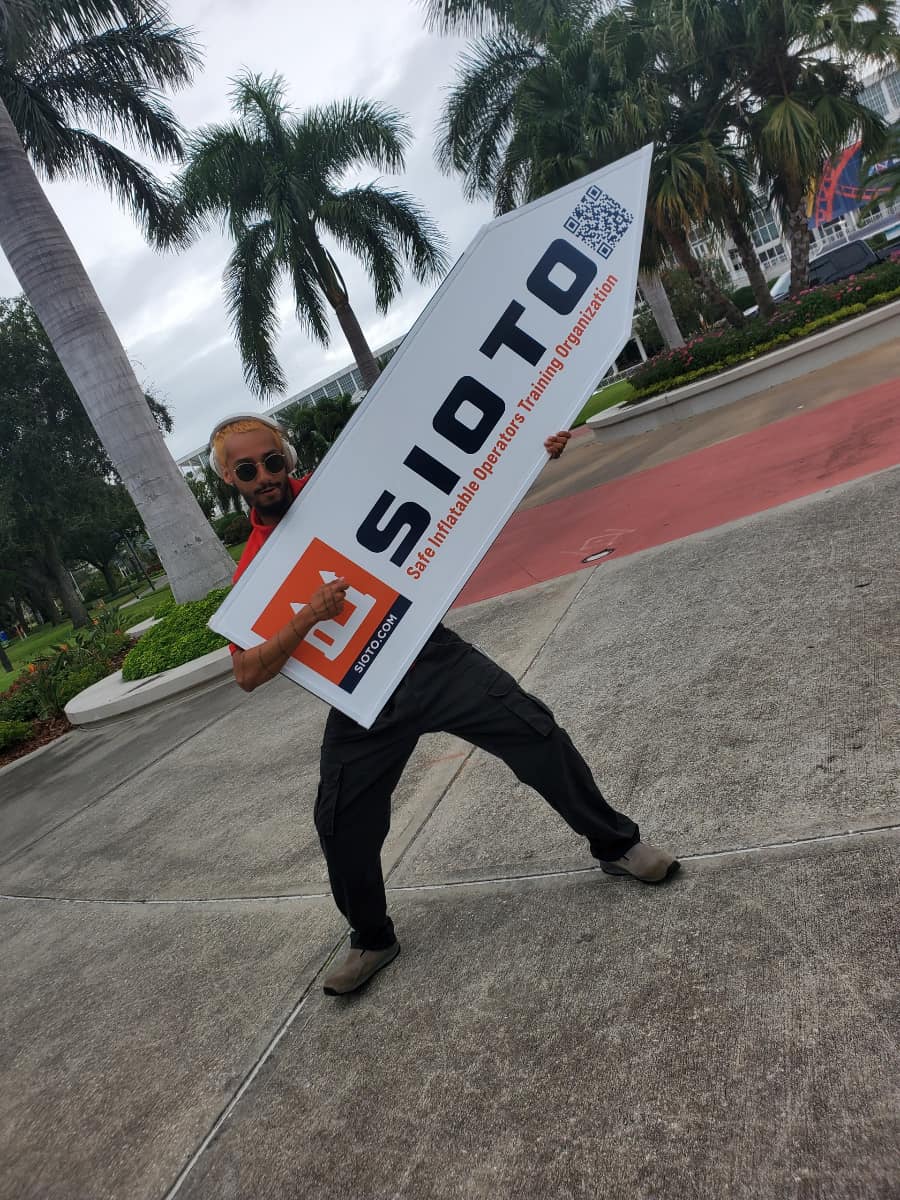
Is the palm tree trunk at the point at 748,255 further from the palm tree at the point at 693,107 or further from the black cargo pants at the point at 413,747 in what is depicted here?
the black cargo pants at the point at 413,747

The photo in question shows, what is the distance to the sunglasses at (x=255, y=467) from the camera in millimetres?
2576

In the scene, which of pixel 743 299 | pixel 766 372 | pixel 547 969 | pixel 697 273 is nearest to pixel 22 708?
pixel 547 969

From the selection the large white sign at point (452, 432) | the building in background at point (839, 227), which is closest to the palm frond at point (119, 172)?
the large white sign at point (452, 432)

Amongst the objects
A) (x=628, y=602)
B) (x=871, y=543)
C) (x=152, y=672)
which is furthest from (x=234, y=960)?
(x=152, y=672)

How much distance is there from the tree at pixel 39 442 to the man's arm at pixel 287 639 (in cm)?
2630

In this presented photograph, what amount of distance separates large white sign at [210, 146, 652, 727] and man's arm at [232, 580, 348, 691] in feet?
0.28

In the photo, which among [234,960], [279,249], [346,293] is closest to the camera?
[234,960]

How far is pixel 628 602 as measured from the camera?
18.1 ft

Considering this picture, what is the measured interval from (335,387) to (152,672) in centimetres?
7613

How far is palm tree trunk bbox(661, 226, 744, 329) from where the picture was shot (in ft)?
50.4

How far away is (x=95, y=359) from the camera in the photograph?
10.4 metres

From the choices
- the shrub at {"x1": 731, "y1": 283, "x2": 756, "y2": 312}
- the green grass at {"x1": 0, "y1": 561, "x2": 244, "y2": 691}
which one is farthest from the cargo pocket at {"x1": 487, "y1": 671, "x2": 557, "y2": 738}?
the shrub at {"x1": 731, "y1": 283, "x2": 756, "y2": 312}

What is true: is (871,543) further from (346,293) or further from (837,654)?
(346,293)

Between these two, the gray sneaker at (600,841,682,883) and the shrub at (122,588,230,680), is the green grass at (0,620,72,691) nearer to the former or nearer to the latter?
the shrub at (122,588,230,680)
